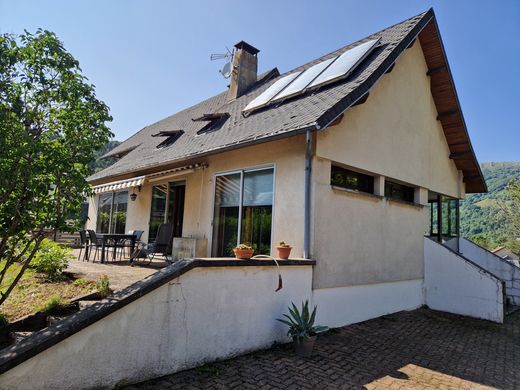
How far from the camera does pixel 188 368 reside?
5121 millimetres

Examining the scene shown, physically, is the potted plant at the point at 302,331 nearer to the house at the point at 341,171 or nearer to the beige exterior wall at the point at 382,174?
the house at the point at 341,171

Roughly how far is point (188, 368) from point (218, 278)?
142cm

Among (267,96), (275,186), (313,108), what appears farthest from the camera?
(267,96)

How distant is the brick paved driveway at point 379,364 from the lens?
493 cm

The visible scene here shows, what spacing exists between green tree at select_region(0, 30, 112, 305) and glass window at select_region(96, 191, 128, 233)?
33.7ft

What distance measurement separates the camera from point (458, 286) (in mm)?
11125

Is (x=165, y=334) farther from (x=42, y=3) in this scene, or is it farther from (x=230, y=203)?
(x=42, y=3)

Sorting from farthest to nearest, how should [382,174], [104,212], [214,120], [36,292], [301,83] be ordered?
[104,212] → [214,120] → [301,83] → [382,174] → [36,292]

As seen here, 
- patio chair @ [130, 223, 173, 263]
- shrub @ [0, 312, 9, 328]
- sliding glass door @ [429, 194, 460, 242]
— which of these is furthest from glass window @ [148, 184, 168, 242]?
sliding glass door @ [429, 194, 460, 242]

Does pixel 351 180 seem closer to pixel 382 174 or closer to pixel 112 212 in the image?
pixel 382 174

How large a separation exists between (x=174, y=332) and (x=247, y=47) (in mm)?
15346

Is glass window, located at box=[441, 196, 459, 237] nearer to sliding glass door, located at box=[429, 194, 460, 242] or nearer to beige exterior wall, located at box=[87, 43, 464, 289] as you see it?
sliding glass door, located at box=[429, 194, 460, 242]

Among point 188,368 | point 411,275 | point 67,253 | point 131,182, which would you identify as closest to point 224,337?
point 188,368

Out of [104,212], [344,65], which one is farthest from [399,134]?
[104,212]
